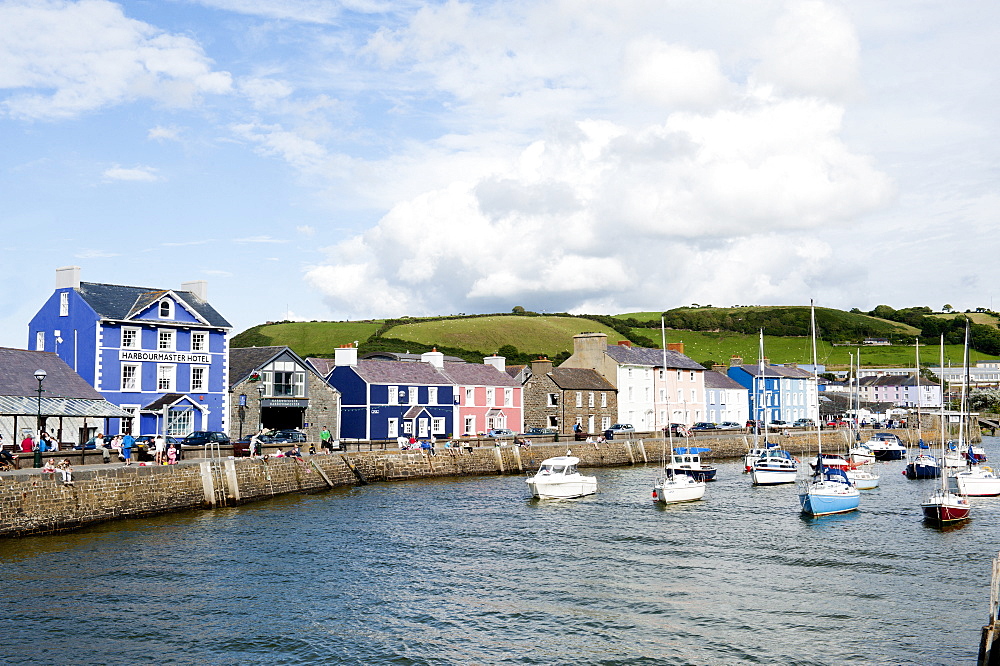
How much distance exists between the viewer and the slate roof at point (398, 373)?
77.2 meters

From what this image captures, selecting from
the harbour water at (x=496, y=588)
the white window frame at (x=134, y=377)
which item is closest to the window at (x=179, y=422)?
the white window frame at (x=134, y=377)

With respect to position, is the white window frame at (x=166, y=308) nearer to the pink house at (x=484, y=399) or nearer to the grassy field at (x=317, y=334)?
the pink house at (x=484, y=399)

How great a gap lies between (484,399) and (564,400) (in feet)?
32.0

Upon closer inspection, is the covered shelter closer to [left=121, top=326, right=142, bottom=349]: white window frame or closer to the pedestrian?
the pedestrian

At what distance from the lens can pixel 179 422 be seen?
214 ft

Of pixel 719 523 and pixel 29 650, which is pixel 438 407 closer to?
pixel 719 523

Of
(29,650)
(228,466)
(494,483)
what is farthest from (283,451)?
(29,650)

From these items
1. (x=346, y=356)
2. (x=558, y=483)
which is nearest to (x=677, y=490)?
(x=558, y=483)

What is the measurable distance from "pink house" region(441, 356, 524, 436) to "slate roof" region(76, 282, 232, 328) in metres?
24.6

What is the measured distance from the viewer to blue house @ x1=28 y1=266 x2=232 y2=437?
62.3m

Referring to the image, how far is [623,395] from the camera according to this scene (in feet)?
328

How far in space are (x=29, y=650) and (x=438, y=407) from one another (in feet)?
197

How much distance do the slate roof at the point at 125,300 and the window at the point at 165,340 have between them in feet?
8.36

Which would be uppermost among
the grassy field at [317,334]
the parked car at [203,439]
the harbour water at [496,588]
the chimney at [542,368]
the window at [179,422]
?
the grassy field at [317,334]
